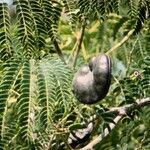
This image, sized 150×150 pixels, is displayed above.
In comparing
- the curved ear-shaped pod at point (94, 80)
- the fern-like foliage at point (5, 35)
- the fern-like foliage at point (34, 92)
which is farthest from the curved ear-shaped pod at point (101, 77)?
the fern-like foliage at point (5, 35)

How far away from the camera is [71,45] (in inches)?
179

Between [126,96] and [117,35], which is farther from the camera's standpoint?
[117,35]

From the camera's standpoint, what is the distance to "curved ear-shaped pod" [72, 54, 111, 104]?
8.50 ft

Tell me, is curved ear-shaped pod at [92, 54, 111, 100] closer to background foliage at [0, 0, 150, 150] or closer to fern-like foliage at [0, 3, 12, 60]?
background foliage at [0, 0, 150, 150]


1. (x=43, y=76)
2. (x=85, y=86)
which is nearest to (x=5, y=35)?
(x=43, y=76)

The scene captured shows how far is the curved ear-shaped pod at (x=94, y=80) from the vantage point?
259 cm

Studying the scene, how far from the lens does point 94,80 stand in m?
2.64

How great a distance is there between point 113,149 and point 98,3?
135cm

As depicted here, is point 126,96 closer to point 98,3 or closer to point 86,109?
point 86,109

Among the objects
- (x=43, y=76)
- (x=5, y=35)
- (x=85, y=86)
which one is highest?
(x=5, y=35)

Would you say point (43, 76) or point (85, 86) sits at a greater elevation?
point (43, 76)

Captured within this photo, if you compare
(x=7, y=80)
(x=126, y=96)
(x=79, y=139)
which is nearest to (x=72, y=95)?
(x=7, y=80)

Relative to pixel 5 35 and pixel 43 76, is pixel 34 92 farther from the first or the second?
pixel 5 35

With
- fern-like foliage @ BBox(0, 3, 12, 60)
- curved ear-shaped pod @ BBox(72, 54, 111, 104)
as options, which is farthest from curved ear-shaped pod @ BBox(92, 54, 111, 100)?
fern-like foliage @ BBox(0, 3, 12, 60)
